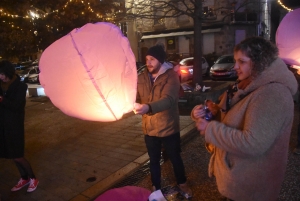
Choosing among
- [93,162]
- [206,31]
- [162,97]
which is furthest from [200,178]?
[206,31]

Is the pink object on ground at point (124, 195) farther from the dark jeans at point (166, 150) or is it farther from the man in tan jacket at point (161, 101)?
the dark jeans at point (166, 150)

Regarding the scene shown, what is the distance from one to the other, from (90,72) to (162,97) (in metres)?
1.51

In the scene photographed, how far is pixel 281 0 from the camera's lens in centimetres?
950

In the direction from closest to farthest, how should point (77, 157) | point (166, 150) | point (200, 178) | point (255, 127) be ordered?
point (255, 127), point (166, 150), point (200, 178), point (77, 157)

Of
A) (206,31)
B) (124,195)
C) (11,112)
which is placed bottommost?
(124,195)

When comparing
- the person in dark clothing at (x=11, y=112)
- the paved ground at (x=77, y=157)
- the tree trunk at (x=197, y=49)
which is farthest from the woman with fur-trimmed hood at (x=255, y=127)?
the tree trunk at (x=197, y=49)

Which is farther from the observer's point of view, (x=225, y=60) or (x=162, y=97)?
(x=225, y=60)

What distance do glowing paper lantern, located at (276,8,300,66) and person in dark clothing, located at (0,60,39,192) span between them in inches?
147

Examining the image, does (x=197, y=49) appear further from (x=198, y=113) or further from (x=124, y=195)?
(x=124, y=195)

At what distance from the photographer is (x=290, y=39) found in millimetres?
3404

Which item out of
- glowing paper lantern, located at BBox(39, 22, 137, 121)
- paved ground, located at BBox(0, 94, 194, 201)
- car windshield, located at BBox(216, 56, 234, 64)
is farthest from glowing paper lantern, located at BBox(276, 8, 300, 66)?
car windshield, located at BBox(216, 56, 234, 64)

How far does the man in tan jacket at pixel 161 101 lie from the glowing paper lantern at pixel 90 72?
3.86 ft

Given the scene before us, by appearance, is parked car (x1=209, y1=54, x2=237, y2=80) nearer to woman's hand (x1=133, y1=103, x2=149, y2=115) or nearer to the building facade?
the building facade

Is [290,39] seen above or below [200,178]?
above
